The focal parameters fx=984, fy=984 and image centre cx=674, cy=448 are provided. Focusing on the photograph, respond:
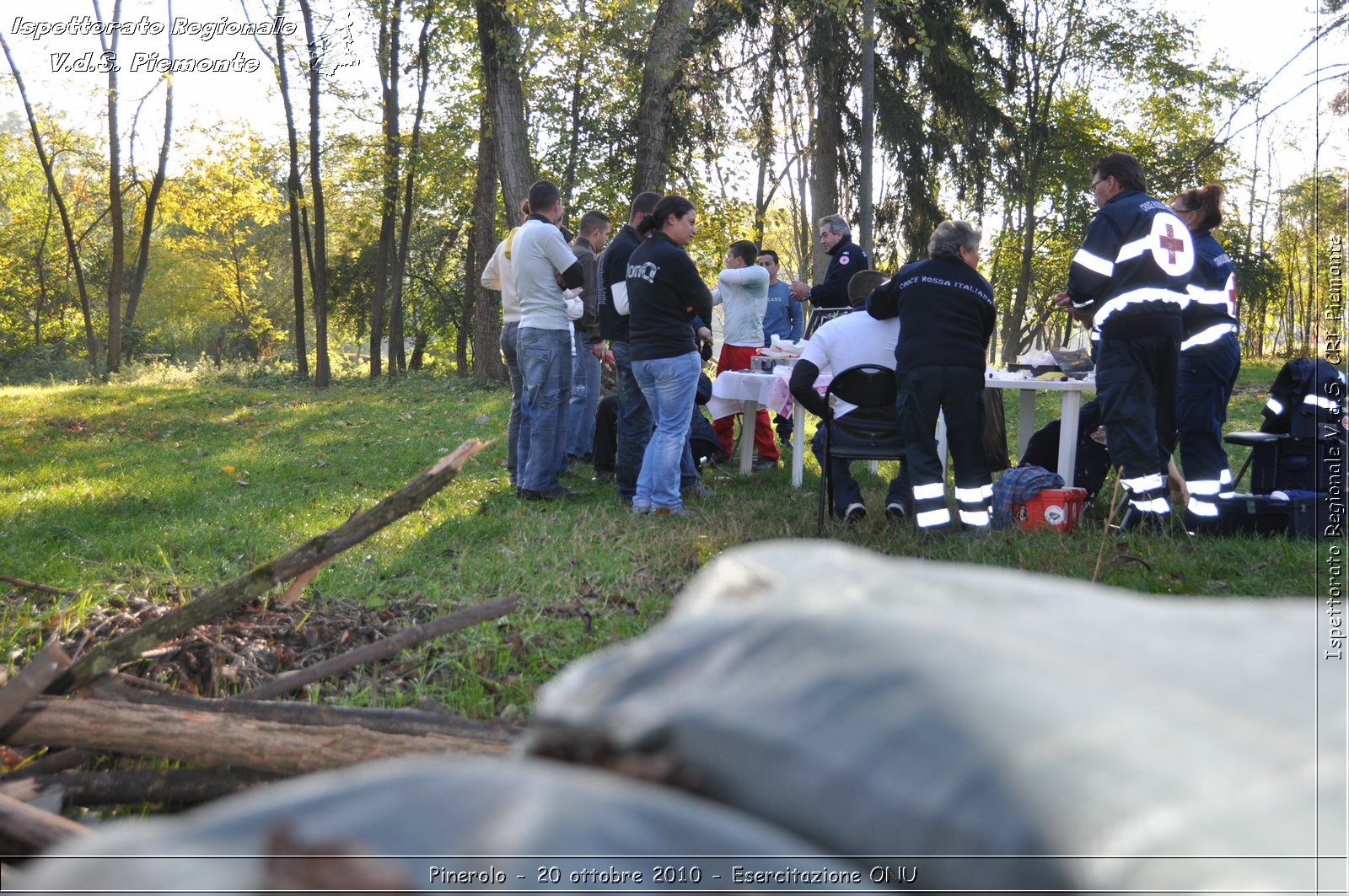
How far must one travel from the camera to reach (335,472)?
31.8 feet

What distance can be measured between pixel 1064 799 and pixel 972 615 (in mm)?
221

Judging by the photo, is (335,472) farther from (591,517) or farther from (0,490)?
(591,517)

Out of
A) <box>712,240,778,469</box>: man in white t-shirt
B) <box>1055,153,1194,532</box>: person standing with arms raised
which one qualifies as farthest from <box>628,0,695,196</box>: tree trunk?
<box>1055,153,1194,532</box>: person standing with arms raised

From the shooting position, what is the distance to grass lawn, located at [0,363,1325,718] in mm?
4215

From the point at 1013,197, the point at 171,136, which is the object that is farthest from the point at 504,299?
the point at 171,136

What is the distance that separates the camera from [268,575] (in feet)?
10.6

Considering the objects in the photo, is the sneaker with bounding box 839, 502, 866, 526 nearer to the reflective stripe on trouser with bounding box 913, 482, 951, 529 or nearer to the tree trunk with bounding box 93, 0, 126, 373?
the reflective stripe on trouser with bounding box 913, 482, 951, 529

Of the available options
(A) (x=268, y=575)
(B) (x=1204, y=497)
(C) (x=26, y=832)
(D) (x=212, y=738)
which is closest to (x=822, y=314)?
(B) (x=1204, y=497)

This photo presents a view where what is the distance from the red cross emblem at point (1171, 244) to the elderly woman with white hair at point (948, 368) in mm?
1097

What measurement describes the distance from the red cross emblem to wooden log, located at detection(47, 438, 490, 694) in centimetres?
491

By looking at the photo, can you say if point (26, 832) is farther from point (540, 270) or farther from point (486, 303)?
point (486, 303)

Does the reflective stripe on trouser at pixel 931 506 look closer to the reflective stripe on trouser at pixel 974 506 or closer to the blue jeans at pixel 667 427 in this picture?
the reflective stripe on trouser at pixel 974 506

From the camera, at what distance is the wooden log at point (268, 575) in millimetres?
3031

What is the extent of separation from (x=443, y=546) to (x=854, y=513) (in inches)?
119
